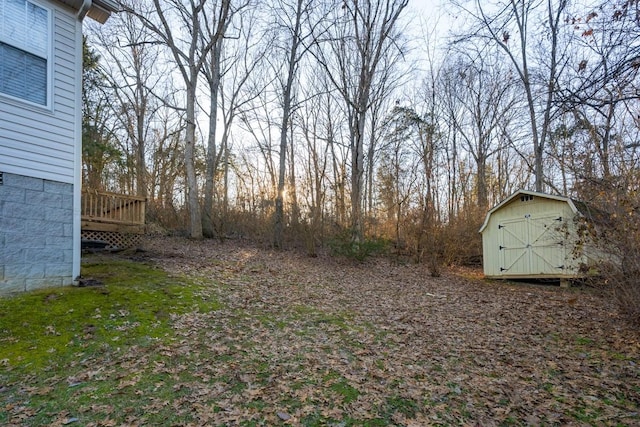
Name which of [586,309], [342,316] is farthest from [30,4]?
[586,309]

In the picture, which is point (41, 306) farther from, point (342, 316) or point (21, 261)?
point (342, 316)

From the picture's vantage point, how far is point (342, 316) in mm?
6008

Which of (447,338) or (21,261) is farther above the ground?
(21,261)

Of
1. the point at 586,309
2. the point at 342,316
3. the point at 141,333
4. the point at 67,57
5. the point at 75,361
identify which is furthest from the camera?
the point at 586,309

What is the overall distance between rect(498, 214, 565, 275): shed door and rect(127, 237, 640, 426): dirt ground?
3.39 ft

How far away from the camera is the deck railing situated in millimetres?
8328

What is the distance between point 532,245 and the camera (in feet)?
32.8

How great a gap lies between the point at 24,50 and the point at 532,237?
12.1 meters

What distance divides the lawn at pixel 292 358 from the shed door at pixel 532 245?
243 cm

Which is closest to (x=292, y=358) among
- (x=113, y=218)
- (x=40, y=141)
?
(x=40, y=141)

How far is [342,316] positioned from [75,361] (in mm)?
3801

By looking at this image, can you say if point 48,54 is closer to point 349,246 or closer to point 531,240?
A: point 349,246

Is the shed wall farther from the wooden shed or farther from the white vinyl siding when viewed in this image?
the white vinyl siding

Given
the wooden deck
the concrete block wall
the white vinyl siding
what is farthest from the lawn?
the white vinyl siding
